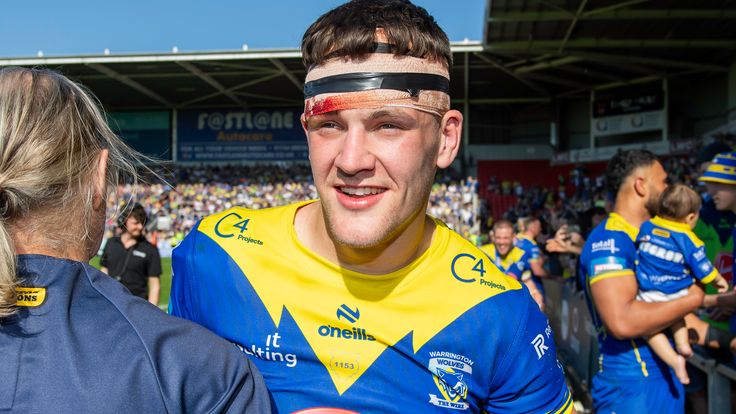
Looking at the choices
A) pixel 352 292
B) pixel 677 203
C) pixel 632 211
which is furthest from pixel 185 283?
pixel 677 203

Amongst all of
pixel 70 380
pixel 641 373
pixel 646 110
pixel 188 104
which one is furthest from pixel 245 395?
pixel 188 104

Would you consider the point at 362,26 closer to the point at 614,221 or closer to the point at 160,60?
the point at 614,221

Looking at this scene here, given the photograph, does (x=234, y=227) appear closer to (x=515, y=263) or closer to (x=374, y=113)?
(x=374, y=113)

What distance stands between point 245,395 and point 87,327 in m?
0.38

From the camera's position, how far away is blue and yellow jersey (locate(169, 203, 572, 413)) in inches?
74.2

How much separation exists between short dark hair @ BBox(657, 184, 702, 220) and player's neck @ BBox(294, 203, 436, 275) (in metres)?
2.62

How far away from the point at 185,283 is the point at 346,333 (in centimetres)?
58

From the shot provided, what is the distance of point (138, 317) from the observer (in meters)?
1.34

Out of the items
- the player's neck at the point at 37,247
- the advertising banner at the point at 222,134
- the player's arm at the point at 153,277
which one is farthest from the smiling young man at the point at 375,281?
the advertising banner at the point at 222,134

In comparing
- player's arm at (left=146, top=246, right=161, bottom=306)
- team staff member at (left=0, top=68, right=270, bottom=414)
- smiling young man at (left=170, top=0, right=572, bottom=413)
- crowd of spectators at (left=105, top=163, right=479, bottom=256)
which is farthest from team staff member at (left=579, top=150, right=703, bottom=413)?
crowd of spectators at (left=105, top=163, right=479, bottom=256)

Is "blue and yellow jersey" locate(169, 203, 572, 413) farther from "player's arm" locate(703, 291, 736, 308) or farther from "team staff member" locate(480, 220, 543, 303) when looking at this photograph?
"team staff member" locate(480, 220, 543, 303)

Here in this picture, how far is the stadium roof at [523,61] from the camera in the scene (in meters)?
19.5

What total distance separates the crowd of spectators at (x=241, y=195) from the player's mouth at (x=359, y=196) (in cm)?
2316

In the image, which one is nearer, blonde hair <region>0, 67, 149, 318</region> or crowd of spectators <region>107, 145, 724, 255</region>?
blonde hair <region>0, 67, 149, 318</region>
